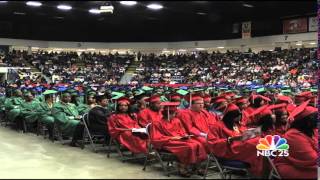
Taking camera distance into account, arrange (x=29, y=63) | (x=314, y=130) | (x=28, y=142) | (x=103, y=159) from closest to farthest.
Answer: (x=314, y=130)
(x=103, y=159)
(x=28, y=142)
(x=29, y=63)

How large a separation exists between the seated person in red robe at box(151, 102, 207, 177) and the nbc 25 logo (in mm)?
988

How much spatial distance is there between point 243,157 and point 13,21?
31.8m

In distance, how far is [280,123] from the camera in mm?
5594

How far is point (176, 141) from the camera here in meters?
5.93

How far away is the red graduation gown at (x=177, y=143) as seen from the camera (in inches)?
225

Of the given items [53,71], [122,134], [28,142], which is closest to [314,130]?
[122,134]

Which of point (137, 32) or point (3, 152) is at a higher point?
point (137, 32)

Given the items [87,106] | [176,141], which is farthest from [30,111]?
[176,141]

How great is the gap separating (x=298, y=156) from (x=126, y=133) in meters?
3.08

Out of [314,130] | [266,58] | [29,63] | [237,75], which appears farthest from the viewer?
[29,63]

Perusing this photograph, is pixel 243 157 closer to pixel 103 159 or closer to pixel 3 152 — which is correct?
pixel 103 159

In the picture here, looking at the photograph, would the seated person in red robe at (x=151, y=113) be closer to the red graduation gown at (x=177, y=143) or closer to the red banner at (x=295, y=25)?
the red graduation gown at (x=177, y=143)

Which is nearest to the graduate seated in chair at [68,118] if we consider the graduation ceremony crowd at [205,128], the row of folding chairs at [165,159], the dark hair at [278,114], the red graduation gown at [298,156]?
the graduation ceremony crowd at [205,128]

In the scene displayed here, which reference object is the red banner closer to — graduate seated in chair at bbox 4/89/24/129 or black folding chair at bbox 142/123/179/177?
graduate seated in chair at bbox 4/89/24/129
